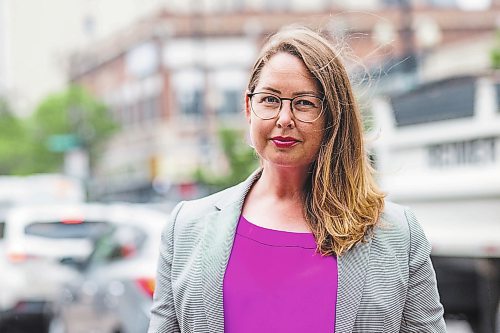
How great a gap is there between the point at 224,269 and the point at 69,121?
196 ft

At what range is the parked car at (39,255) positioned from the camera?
12.4m

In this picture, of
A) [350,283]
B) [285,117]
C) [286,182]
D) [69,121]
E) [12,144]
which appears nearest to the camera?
[350,283]

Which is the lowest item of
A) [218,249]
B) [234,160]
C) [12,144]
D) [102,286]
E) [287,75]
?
[12,144]

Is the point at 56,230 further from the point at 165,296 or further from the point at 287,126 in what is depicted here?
the point at 287,126

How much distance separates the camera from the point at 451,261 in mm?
9484

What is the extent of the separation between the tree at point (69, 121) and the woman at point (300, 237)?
189ft

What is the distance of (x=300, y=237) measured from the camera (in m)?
2.69

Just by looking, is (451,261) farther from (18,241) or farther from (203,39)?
(203,39)

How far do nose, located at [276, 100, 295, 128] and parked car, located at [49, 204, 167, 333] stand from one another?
16.9 feet

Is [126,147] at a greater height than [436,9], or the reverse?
[436,9]

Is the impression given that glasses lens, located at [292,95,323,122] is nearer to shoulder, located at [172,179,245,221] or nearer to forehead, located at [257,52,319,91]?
forehead, located at [257,52,319,91]

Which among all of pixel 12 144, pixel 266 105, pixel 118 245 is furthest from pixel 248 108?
pixel 12 144

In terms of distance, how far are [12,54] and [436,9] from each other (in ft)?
159

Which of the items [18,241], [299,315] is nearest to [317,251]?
[299,315]
